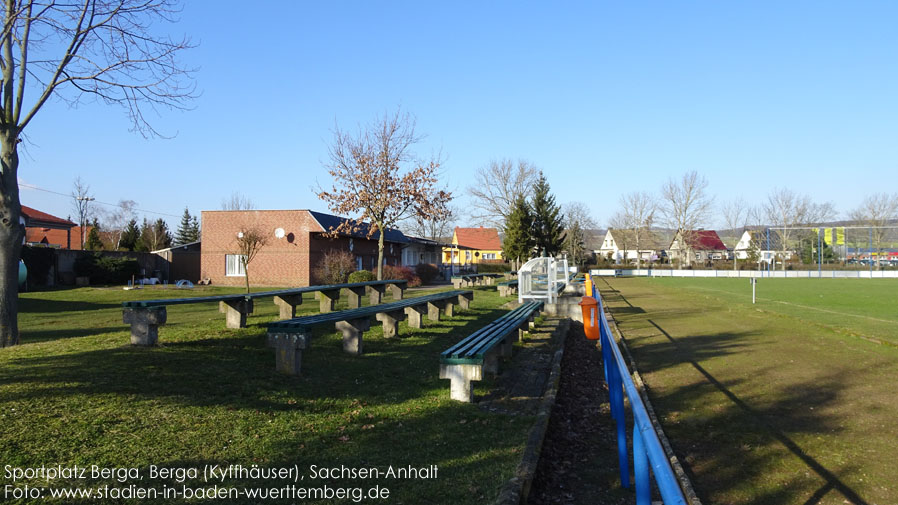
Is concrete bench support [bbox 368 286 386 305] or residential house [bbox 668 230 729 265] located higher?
residential house [bbox 668 230 729 265]

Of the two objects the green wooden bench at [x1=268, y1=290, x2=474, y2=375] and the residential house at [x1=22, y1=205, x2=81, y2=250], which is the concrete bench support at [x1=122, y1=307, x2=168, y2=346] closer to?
the green wooden bench at [x1=268, y1=290, x2=474, y2=375]

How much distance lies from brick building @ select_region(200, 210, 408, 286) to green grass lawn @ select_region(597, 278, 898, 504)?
2045 cm

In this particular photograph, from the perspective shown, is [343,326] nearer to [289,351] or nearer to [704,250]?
[289,351]

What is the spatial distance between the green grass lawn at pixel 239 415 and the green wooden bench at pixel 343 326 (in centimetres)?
20

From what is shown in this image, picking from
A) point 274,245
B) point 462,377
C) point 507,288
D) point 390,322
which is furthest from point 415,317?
point 274,245

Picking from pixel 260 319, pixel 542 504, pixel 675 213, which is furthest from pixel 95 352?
pixel 675 213

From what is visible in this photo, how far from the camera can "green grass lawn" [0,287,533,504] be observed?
3969 mm

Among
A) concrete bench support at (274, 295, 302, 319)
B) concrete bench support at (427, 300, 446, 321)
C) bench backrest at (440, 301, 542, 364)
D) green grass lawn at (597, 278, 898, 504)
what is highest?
concrete bench support at (274, 295, 302, 319)

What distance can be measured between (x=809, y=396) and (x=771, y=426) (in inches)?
69.0

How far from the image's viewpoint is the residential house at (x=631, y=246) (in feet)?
297

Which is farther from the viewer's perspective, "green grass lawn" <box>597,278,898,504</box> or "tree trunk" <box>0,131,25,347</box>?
"tree trunk" <box>0,131,25,347</box>

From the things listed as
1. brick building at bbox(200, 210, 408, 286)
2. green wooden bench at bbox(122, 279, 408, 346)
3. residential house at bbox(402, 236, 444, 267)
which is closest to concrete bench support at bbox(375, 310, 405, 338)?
green wooden bench at bbox(122, 279, 408, 346)

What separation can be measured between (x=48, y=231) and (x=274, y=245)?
3375 cm

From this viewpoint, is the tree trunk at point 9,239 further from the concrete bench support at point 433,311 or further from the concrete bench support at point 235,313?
the concrete bench support at point 433,311
